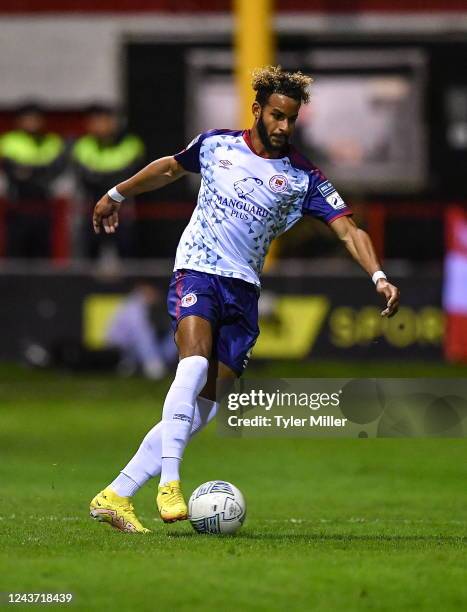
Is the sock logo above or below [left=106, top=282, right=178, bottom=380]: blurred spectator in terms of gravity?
above

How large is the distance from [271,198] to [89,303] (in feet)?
39.9

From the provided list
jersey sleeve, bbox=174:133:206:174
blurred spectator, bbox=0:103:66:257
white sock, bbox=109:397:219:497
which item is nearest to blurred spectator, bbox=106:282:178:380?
blurred spectator, bbox=0:103:66:257

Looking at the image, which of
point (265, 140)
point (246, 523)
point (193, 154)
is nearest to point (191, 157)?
point (193, 154)

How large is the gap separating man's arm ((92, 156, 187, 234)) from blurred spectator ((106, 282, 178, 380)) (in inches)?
445

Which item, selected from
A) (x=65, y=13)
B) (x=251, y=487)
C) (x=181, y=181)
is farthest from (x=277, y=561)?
(x=65, y=13)

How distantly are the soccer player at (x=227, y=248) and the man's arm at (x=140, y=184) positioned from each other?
0.02 metres

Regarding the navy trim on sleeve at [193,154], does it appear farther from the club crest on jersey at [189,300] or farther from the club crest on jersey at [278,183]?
the club crest on jersey at [189,300]

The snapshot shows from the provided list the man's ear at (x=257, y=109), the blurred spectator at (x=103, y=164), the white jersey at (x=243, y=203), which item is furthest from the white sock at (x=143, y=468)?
the blurred spectator at (x=103, y=164)

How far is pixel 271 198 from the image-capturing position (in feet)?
28.9

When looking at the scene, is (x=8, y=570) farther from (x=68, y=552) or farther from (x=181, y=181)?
(x=181, y=181)

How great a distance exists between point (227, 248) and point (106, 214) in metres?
0.77

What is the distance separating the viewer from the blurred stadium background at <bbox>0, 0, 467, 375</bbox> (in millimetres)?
21328

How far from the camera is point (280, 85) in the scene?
869cm

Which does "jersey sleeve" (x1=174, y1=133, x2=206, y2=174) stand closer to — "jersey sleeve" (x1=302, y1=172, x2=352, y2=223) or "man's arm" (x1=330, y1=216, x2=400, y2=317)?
"jersey sleeve" (x1=302, y1=172, x2=352, y2=223)
